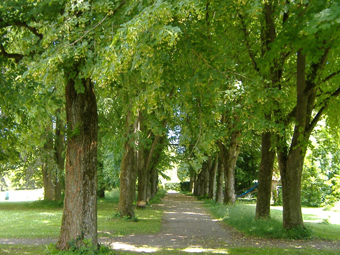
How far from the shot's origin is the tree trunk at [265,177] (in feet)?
49.1

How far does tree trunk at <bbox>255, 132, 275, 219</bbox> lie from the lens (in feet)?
49.1

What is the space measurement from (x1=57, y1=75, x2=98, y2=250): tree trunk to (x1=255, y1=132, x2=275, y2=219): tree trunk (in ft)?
25.9

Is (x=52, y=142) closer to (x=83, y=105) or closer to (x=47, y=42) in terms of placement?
Answer: (x=83, y=105)

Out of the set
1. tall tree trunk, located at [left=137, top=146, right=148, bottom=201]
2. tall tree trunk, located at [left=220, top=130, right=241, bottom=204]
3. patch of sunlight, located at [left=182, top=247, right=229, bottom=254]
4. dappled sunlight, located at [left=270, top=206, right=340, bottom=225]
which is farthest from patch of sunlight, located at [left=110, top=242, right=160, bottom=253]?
tall tree trunk, located at [left=220, top=130, right=241, bottom=204]

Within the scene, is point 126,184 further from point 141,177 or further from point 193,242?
point 141,177

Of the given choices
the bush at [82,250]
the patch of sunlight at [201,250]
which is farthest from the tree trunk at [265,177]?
the bush at [82,250]

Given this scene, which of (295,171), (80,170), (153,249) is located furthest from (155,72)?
(295,171)

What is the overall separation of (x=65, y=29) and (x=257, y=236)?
1007cm

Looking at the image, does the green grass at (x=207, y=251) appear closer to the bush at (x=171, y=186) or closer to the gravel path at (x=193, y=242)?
the gravel path at (x=193, y=242)

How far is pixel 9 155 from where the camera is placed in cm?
991

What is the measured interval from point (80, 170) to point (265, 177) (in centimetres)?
838

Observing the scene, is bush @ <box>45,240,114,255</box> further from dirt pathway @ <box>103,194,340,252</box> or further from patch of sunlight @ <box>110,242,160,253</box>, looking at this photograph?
patch of sunlight @ <box>110,242,160,253</box>

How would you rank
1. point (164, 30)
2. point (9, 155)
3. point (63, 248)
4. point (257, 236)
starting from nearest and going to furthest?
point (164, 30) < point (63, 248) < point (9, 155) < point (257, 236)

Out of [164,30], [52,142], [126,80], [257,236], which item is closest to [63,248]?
[126,80]
